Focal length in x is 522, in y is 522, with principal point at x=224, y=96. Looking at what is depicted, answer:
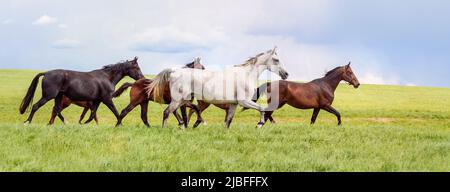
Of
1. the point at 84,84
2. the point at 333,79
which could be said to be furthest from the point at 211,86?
the point at 333,79

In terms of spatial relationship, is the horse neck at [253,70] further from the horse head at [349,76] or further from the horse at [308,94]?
the horse head at [349,76]

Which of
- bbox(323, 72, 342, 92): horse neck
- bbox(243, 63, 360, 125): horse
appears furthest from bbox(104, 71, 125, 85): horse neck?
bbox(323, 72, 342, 92): horse neck

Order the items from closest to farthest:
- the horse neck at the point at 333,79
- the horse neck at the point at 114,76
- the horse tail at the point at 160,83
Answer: the horse tail at the point at 160,83 → the horse neck at the point at 114,76 → the horse neck at the point at 333,79

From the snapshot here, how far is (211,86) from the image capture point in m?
13.2

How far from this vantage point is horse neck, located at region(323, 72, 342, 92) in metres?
17.9

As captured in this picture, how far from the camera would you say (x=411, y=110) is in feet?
119

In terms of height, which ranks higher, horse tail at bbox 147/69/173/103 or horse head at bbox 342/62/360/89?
horse head at bbox 342/62/360/89

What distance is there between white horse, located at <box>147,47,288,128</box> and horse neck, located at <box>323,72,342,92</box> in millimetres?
4767

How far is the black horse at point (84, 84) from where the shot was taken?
48.4 ft

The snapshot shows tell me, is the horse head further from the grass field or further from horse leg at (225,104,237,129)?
horse leg at (225,104,237,129)

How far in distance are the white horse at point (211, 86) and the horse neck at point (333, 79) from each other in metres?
4.77

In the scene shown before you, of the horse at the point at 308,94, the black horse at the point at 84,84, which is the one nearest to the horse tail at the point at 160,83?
the black horse at the point at 84,84
